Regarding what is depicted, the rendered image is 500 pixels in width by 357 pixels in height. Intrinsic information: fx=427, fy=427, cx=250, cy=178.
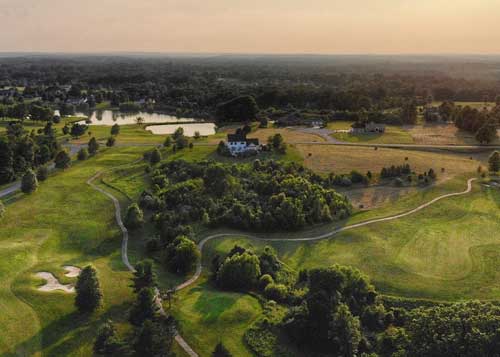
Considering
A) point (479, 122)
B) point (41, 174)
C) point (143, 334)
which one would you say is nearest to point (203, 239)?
point (143, 334)

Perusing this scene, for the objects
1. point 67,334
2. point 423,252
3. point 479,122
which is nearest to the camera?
point 67,334

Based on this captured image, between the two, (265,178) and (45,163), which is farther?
(45,163)

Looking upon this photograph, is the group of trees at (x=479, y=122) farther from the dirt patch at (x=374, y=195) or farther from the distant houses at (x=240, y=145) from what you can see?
the distant houses at (x=240, y=145)

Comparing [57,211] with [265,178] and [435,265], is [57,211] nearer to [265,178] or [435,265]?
[265,178]

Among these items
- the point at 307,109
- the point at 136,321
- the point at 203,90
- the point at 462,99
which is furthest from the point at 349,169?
the point at 203,90

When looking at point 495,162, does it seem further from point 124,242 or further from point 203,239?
point 124,242

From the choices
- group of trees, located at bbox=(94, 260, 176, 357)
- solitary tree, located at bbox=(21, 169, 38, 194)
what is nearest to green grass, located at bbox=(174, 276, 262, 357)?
group of trees, located at bbox=(94, 260, 176, 357)

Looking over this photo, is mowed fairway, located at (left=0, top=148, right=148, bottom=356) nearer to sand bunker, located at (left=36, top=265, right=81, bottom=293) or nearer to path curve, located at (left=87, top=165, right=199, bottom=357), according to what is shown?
sand bunker, located at (left=36, top=265, right=81, bottom=293)
